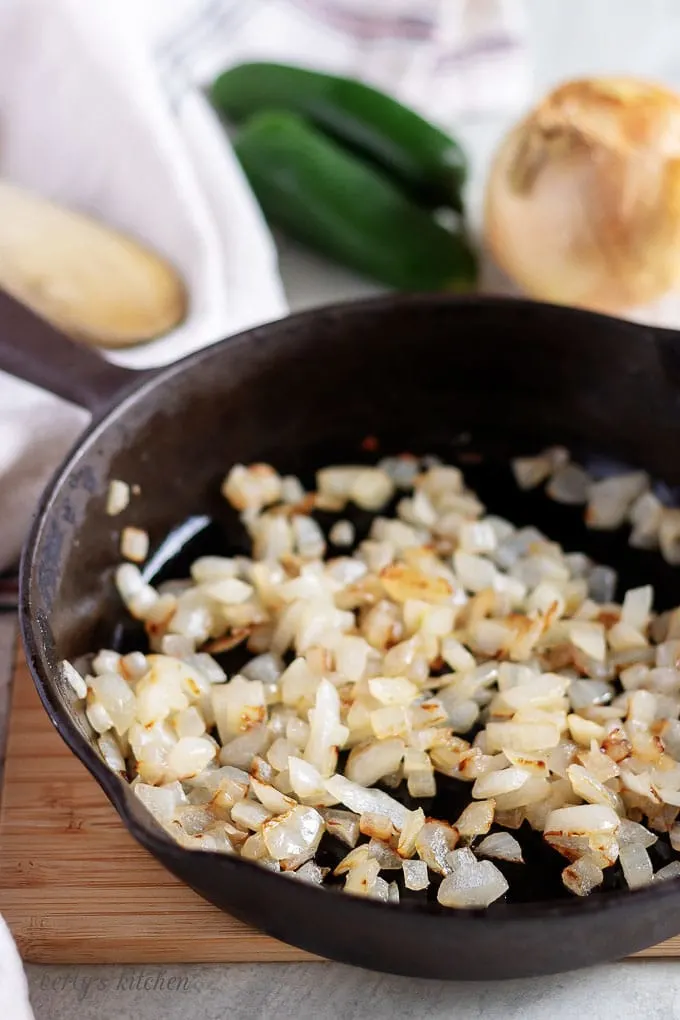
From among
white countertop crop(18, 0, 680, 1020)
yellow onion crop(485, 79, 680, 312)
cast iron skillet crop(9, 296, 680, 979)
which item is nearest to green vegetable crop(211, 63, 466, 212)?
yellow onion crop(485, 79, 680, 312)

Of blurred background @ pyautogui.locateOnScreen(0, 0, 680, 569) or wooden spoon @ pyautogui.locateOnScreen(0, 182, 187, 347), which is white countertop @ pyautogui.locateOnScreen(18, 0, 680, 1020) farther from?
wooden spoon @ pyautogui.locateOnScreen(0, 182, 187, 347)

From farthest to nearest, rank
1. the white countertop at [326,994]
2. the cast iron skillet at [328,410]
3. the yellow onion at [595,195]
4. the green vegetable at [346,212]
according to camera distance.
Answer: the green vegetable at [346,212], the yellow onion at [595,195], the cast iron skillet at [328,410], the white countertop at [326,994]

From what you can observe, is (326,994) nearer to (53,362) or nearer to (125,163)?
(53,362)

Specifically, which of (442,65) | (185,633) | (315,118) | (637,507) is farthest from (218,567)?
(442,65)

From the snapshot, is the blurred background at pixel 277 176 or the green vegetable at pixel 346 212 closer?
the blurred background at pixel 277 176

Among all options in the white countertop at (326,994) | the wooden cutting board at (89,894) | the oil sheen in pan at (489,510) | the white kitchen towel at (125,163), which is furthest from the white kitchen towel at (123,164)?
the white countertop at (326,994)

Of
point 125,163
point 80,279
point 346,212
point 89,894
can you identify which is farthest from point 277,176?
point 89,894

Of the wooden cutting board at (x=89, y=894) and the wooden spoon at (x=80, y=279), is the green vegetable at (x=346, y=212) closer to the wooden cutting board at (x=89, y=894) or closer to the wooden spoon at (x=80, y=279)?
the wooden spoon at (x=80, y=279)
